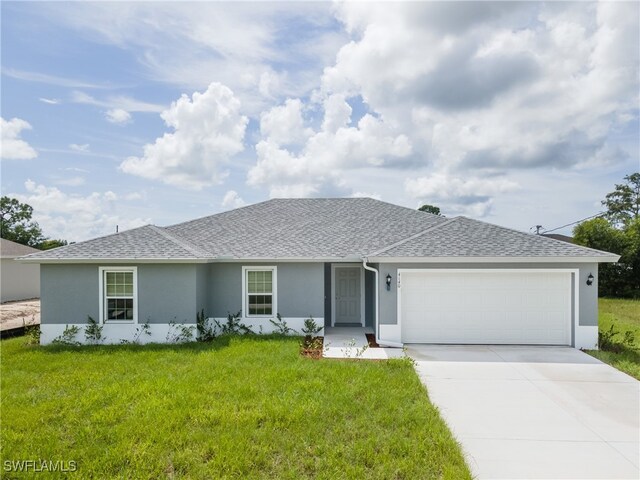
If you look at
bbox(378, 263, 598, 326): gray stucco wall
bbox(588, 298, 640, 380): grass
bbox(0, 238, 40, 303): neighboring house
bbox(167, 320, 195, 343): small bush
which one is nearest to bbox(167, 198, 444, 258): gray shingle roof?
bbox(378, 263, 598, 326): gray stucco wall

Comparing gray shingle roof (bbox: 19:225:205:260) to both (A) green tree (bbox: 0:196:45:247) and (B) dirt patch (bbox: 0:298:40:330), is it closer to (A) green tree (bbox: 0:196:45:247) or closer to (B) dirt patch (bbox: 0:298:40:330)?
(B) dirt patch (bbox: 0:298:40:330)

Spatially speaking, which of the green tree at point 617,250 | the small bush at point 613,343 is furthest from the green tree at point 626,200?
the small bush at point 613,343

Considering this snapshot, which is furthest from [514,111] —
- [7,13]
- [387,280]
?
[7,13]

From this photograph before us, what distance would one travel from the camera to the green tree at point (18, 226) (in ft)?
135

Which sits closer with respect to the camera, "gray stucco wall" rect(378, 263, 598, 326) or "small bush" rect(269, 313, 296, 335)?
"gray stucco wall" rect(378, 263, 598, 326)

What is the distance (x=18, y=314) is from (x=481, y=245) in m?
20.7

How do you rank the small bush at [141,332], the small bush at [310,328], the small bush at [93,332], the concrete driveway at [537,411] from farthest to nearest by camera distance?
1. the small bush at [310,328]
2. the small bush at [141,332]
3. the small bush at [93,332]
4. the concrete driveway at [537,411]

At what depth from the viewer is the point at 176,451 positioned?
5.11 meters

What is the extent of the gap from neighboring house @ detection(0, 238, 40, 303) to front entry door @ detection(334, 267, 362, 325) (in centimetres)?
1987

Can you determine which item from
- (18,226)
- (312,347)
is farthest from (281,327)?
(18,226)

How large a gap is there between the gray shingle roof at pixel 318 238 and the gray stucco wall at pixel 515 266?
39cm

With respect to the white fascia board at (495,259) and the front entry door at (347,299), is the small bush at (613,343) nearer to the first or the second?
the white fascia board at (495,259)

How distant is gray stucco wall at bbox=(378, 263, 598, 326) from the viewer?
10898mm

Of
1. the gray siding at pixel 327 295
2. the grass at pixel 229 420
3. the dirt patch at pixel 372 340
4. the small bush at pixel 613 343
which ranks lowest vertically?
the dirt patch at pixel 372 340
